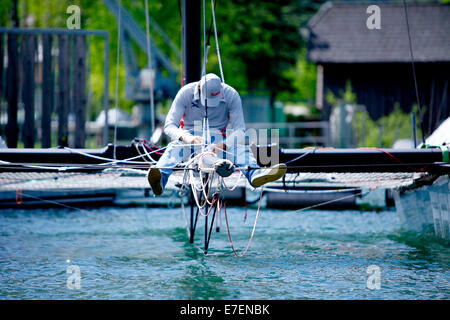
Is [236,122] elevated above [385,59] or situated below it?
below

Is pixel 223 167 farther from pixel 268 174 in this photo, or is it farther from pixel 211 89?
pixel 211 89

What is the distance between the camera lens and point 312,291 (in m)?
6.25

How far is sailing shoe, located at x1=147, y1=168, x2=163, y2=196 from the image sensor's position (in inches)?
270

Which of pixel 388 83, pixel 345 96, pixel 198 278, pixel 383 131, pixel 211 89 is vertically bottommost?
pixel 198 278

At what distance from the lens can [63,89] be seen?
41.5 ft

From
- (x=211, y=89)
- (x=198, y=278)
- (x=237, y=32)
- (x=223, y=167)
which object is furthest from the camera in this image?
(x=237, y=32)

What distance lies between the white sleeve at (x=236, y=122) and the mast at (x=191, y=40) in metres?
1.85

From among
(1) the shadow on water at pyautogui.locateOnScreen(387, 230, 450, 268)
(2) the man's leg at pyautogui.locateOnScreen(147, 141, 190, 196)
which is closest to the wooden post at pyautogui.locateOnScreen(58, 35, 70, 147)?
(2) the man's leg at pyautogui.locateOnScreen(147, 141, 190, 196)

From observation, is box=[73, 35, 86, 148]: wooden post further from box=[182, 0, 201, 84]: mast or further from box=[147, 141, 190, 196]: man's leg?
box=[147, 141, 190, 196]: man's leg

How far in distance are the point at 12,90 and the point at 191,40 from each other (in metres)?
5.17

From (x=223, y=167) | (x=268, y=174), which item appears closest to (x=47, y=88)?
(x=223, y=167)

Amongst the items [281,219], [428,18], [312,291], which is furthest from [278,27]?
[312,291]

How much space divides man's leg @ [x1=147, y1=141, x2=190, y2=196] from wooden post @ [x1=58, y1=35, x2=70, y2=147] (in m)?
5.57

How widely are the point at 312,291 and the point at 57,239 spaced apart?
171 inches
